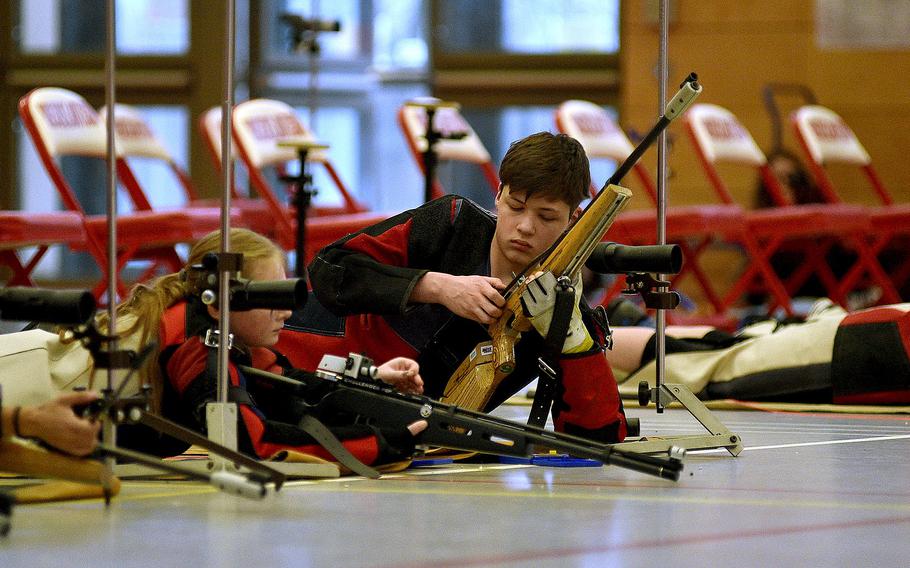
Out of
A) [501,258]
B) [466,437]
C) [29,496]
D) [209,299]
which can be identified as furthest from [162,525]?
[501,258]

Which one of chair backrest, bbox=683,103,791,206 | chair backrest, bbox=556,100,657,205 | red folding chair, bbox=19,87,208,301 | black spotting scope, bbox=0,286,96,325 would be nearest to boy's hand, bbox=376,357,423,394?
black spotting scope, bbox=0,286,96,325

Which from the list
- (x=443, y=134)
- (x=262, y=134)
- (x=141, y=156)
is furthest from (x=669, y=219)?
(x=141, y=156)

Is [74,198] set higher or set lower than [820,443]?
higher

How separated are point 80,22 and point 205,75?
91 centimetres

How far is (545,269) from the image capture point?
215 centimetres

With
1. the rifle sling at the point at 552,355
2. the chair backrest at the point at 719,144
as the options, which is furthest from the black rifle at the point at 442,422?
the chair backrest at the point at 719,144

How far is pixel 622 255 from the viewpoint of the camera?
7.32 ft

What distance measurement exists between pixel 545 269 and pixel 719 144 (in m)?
3.80

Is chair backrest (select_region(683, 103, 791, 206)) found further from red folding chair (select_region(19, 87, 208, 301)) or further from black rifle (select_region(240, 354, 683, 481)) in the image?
black rifle (select_region(240, 354, 683, 481))

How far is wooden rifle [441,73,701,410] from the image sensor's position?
6.80ft

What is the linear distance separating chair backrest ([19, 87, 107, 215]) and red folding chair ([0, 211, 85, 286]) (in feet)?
0.67

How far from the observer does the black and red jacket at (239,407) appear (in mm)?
2014

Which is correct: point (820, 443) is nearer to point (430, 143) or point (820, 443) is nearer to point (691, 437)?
point (691, 437)

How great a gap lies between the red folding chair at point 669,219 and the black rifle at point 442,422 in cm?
283
